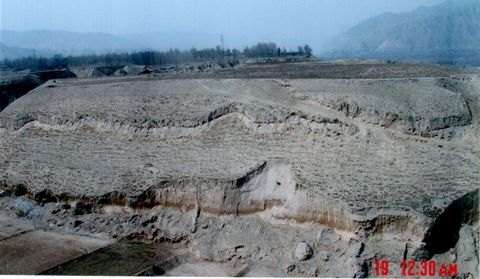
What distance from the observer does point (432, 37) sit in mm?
42938

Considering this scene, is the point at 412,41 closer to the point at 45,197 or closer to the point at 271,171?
the point at 271,171

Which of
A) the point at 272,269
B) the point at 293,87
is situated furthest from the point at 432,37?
the point at 272,269

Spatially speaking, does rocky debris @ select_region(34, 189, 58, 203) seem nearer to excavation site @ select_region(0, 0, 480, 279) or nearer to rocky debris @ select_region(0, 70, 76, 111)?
excavation site @ select_region(0, 0, 480, 279)

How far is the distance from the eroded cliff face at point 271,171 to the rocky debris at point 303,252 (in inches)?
1.9

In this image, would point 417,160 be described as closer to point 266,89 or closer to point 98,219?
point 266,89

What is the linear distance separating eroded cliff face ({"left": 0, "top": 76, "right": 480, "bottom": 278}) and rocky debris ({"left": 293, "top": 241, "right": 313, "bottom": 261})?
0.05 metres

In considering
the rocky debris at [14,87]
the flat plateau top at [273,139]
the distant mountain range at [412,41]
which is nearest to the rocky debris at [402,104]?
the flat plateau top at [273,139]

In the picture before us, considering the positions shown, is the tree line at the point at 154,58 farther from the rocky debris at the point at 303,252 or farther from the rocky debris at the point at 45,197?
the rocky debris at the point at 303,252

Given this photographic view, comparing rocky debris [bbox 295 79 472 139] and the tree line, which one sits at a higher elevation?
the tree line

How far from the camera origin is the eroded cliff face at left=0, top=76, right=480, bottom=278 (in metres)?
12.6

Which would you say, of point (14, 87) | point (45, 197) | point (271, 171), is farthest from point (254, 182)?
point (14, 87)

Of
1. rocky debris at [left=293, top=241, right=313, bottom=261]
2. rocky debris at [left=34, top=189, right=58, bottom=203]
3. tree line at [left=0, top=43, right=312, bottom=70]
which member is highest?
tree line at [left=0, top=43, right=312, bottom=70]

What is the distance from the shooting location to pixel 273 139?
1661cm

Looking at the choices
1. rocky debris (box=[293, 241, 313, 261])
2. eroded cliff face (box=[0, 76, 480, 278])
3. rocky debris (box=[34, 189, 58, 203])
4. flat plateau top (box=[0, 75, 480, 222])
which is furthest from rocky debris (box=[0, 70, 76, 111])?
rocky debris (box=[293, 241, 313, 261])
